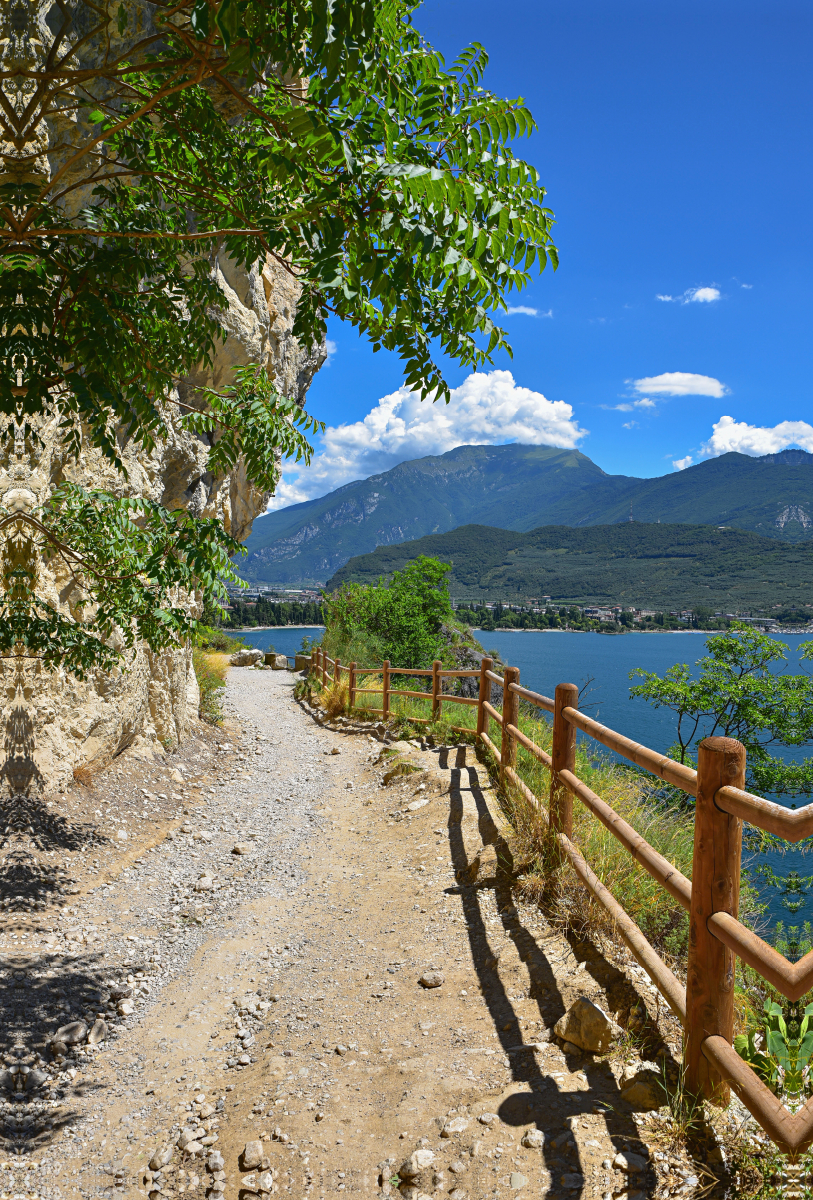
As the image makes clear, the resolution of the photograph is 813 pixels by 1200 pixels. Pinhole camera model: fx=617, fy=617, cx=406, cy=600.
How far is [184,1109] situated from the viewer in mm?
3281

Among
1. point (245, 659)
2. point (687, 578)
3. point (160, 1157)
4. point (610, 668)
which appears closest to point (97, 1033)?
point (160, 1157)

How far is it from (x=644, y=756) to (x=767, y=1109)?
1.41m

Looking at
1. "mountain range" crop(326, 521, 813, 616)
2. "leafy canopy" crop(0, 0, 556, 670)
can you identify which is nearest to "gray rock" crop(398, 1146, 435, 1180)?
"leafy canopy" crop(0, 0, 556, 670)

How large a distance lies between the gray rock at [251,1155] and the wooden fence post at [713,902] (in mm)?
1902

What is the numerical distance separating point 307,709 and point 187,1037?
45.4 feet

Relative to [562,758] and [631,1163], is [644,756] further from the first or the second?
[631,1163]

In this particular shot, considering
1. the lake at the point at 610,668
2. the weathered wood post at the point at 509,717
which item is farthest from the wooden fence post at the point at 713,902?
the lake at the point at 610,668

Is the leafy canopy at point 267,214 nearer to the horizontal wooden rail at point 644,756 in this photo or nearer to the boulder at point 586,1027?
the horizontal wooden rail at point 644,756

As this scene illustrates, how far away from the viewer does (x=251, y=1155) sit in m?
2.78

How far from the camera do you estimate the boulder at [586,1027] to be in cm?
276

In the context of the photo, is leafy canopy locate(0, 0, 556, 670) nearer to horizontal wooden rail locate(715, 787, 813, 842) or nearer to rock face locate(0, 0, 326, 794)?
rock face locate(0, 0, 326, 794)

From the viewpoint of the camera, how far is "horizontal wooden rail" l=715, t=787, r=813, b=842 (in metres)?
1.90

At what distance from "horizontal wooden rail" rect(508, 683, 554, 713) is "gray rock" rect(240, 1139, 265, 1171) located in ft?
A: 9.35

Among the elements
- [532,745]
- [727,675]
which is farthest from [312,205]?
[727,675]
